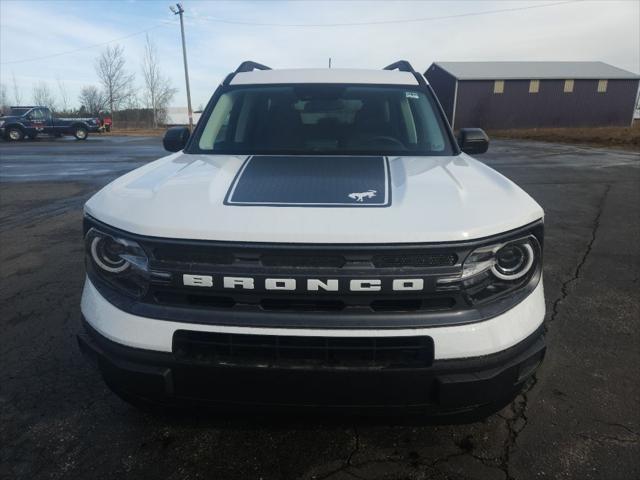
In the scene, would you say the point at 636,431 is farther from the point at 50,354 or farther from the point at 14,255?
the point at 14,255

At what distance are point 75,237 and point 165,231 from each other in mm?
4682

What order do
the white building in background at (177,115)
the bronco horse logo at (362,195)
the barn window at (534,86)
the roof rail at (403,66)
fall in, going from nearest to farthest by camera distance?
the bronco horse logo at (362,195) → the roof rail at (403,66) → the barn window at (534,86) → the white building in background at (177,115)

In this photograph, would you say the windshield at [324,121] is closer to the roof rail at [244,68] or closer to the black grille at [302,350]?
the roof rail at [244,68]

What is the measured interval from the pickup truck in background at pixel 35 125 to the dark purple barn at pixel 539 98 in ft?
99.0

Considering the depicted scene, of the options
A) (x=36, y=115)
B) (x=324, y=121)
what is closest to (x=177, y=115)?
(x=36, y=115)

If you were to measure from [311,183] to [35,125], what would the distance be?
1157 inches

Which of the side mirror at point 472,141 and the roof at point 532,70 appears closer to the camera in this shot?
the side mirror at point 472,141

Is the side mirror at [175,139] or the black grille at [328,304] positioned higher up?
the side mirror at [175,139]

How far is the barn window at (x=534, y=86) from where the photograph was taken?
1622 inches

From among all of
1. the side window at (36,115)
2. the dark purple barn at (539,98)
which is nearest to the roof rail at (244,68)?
the side window at (36,115)

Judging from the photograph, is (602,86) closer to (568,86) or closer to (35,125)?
(568,86)

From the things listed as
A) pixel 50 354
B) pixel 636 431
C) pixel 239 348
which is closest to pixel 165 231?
pixel 239 348

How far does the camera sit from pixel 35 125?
85.2 feet

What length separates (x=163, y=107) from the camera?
53.9 metres
